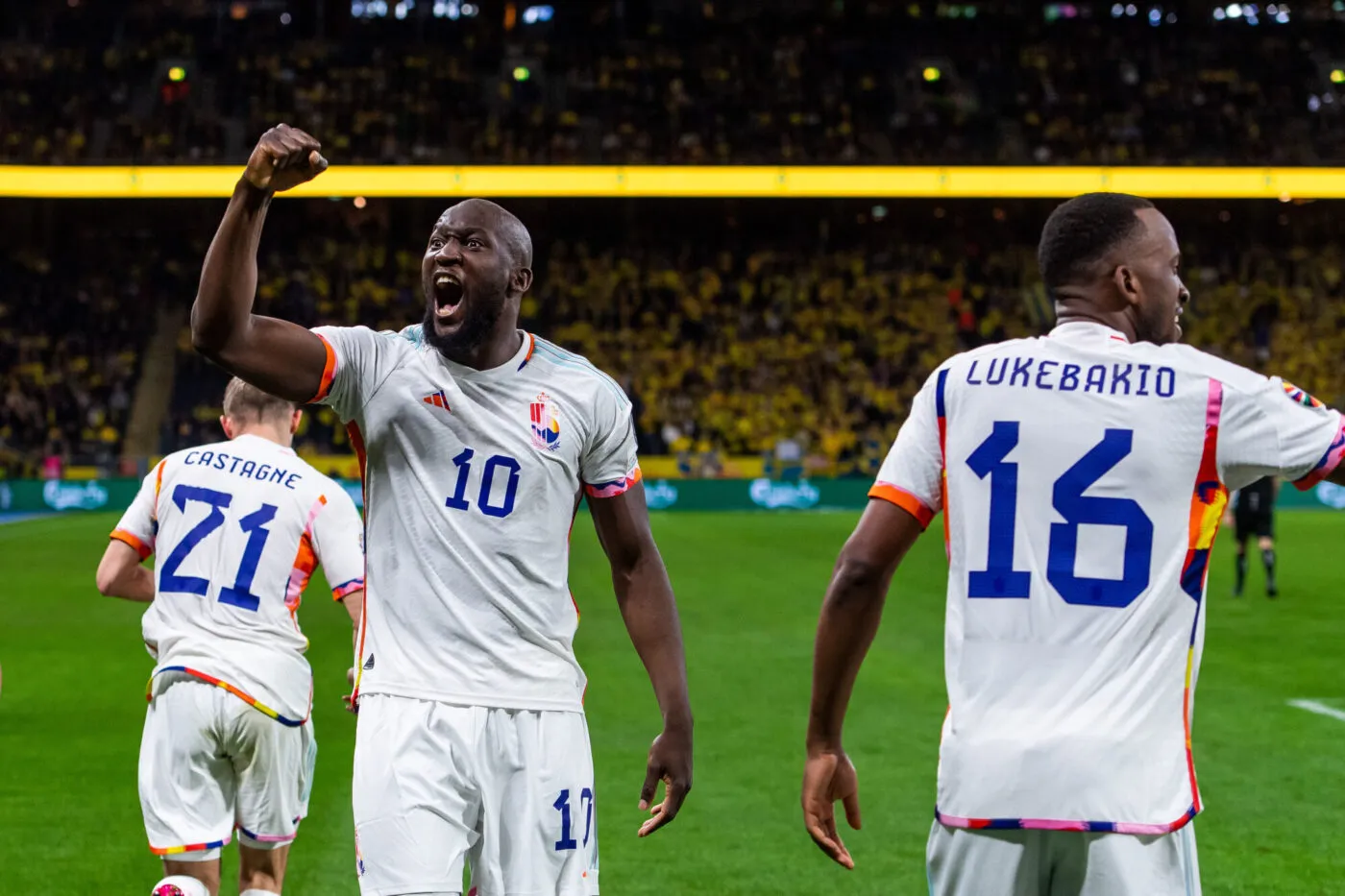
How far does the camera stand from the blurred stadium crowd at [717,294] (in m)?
37.8

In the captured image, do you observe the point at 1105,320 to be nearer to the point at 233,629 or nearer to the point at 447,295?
the point at 447,295

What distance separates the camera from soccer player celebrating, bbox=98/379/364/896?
5.24 metres

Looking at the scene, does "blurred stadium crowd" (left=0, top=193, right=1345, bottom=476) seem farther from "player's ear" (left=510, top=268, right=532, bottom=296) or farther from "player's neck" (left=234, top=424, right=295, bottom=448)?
"player's ear" (left=510, top=268, right=532, bottom=296)

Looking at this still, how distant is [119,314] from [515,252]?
124 feet

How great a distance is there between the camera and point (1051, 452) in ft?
9.74

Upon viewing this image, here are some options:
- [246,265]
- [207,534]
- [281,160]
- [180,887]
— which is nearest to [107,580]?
[207,534]

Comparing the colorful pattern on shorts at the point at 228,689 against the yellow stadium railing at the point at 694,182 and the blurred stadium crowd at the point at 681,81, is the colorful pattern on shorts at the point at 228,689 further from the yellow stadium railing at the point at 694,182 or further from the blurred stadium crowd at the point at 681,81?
the blurred stadium crowd at the point at 681,81

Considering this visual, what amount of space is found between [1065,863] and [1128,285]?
111 cm

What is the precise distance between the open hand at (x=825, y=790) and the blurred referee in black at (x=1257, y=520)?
14.7 m

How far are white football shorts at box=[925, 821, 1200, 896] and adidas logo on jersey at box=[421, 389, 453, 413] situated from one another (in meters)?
1.56

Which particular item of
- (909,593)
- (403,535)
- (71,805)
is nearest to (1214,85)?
(909,593)

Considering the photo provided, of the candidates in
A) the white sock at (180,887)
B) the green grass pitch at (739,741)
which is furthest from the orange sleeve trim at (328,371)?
the green grass pitch at (739,741)

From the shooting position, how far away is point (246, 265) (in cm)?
327

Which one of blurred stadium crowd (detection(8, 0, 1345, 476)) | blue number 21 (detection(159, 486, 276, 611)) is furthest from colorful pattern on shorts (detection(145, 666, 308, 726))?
blurred stadium crowd (detection(8, 0, 1345, 476))
